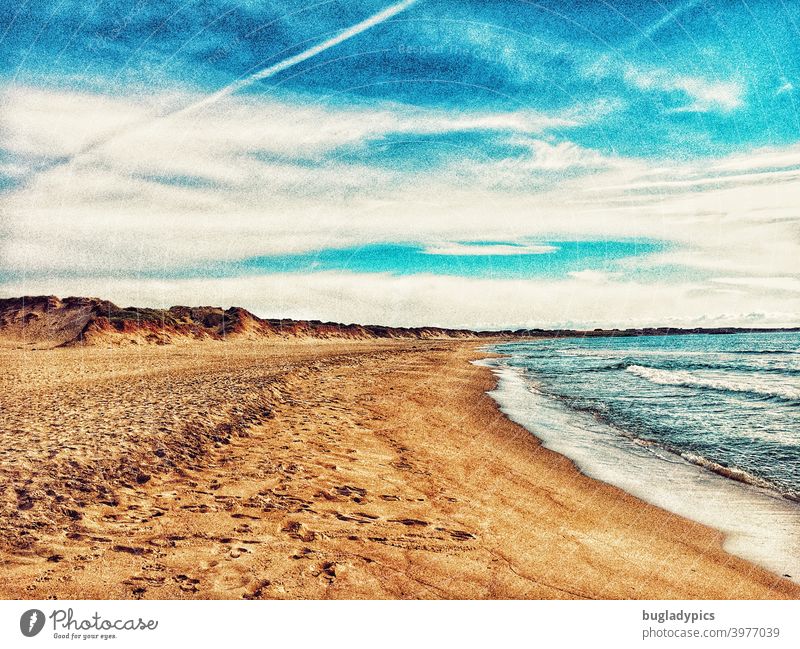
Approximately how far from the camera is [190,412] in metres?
10.7

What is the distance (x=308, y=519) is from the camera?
5.98 m

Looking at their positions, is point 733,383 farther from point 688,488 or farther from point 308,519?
point 308,519

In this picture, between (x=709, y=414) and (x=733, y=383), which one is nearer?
(x=709, y=414)

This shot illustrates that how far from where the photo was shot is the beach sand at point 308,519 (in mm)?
4668

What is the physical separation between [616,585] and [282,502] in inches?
158
